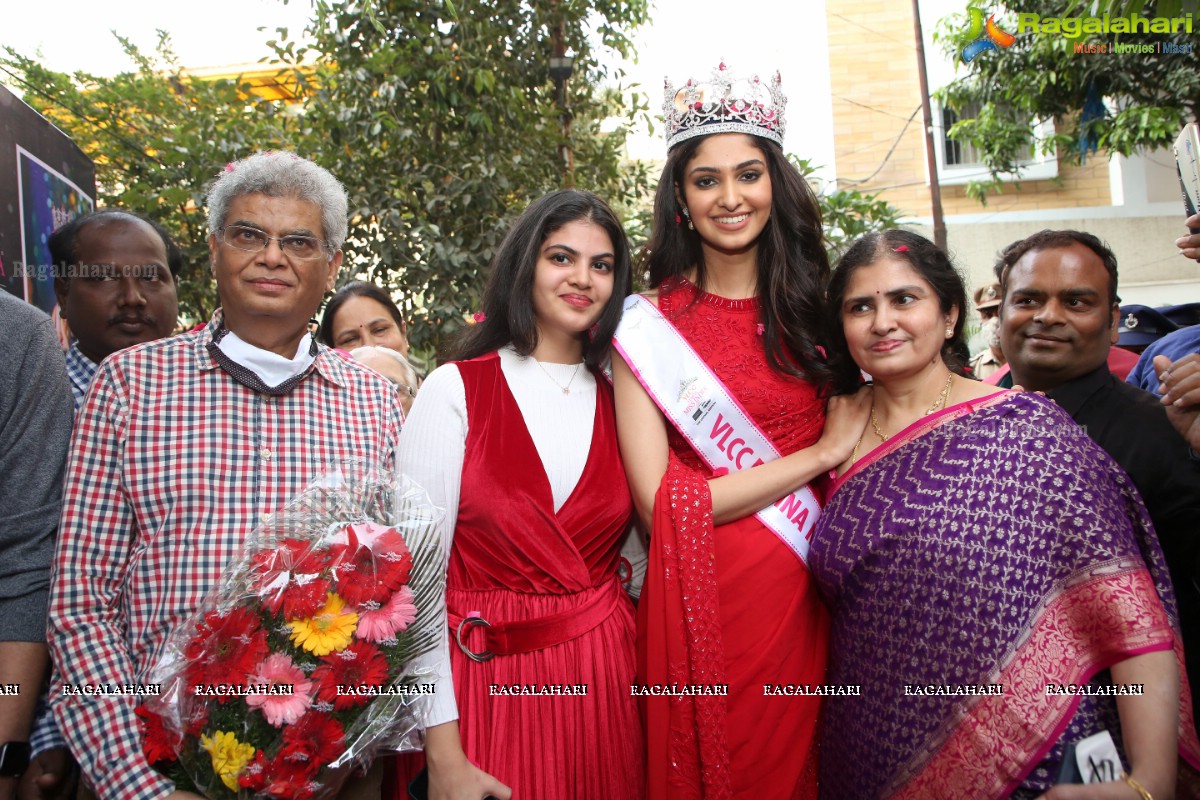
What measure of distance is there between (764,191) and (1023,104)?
6701 mm

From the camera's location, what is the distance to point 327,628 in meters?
1.53

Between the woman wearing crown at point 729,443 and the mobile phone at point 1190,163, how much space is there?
99cm

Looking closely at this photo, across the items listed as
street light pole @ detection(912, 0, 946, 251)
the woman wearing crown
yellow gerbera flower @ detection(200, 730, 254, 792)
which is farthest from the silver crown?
street light pole @ detection(912, 0, 946, 251)

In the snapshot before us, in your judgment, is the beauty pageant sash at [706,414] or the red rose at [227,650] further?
the beauty pageant sash at [706,414]

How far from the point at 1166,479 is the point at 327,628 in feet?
7.33

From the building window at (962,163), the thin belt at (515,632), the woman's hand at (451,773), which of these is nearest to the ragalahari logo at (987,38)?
the building window at (962,163)

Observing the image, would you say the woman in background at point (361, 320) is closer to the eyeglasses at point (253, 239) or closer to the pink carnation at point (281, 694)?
the eyeglasses at point (253, 239)

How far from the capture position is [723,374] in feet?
7.89

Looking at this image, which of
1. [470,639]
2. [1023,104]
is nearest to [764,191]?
[470,639]

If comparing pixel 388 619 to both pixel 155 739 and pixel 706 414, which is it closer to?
pixel 155 739

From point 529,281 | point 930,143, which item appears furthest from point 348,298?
point 930,143

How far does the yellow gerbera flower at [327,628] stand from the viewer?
151 centimetres

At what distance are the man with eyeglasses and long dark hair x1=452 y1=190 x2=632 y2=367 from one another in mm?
423

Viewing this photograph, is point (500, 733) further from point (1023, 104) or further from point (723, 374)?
point (1023, 104)
